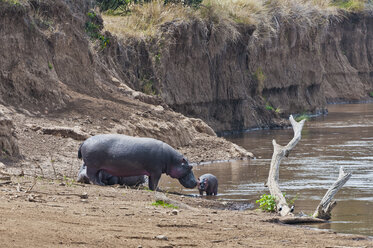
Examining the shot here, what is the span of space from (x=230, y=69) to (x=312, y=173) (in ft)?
46.4

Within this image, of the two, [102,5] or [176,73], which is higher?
[102,5]

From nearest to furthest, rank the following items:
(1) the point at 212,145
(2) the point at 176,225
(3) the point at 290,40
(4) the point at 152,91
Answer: (2) the point at 176,225
(1) the point at 212,145
(4) the point at 152,91
(3) the point at 290,40

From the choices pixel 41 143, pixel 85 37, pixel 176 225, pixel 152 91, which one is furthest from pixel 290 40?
pixel 176 225

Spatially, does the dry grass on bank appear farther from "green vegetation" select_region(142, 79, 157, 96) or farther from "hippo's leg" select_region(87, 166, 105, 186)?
"hippo's leg" select_region(87, 166, 105, 186)

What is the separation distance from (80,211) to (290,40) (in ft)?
89.1

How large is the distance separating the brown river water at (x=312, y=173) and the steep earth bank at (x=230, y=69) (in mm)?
2092

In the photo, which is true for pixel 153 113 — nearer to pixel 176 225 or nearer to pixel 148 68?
pixel 148 68

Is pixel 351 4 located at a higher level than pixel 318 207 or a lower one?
higher

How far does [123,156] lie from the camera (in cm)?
1142

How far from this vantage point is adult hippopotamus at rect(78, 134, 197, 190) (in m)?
11.4

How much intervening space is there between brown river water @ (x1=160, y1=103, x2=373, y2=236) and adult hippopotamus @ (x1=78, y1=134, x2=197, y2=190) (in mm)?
1139

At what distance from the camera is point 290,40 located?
33.7 meters

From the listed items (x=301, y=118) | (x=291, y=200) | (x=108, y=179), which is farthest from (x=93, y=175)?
(x=301, y=118)

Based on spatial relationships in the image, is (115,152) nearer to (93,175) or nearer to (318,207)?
(93,175)
